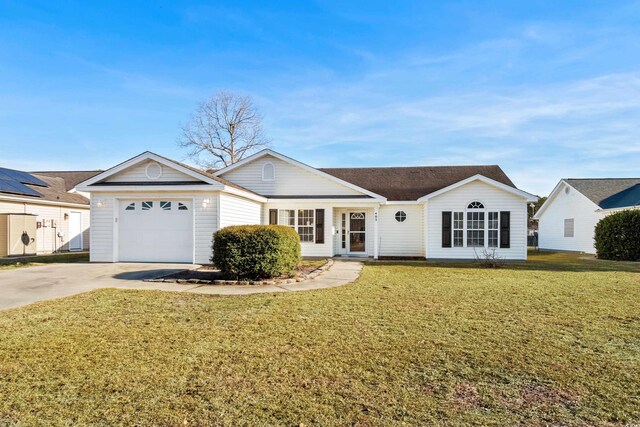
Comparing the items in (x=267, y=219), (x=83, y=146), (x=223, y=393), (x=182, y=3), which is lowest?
(x=223, y=393)

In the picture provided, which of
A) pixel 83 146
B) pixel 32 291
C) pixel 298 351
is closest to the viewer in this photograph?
pixel 298 351

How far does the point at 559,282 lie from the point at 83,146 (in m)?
28.3

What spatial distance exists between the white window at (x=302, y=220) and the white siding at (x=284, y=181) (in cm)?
85

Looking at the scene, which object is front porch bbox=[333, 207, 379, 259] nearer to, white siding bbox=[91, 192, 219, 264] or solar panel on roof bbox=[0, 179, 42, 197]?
white siding bbox=[91, 192, 219, 264]

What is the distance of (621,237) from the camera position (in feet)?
57.8

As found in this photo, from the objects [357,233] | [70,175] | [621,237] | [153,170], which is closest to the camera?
[153,170]

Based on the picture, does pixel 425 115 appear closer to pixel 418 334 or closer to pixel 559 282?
pixel 559 282

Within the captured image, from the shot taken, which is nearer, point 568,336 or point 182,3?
point 568,336

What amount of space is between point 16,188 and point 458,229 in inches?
837

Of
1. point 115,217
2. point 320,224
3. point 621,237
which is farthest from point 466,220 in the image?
point 115,217

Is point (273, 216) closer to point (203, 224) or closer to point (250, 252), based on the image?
point (203, 224)

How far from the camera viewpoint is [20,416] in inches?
117

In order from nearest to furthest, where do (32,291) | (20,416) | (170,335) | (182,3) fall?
(20,416)
(170,335)
(32,291)
(182,3)

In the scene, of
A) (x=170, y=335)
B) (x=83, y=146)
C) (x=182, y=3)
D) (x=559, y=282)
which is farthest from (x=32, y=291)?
(x=83, y=146)
